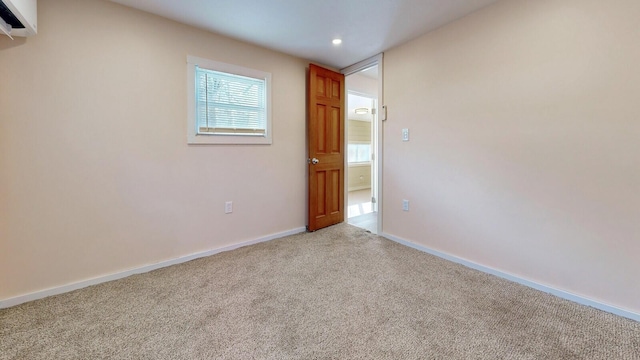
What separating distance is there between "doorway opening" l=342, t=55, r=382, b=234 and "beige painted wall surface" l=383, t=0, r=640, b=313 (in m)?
0.70

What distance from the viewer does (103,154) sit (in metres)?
2.03

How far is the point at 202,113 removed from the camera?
2520mm

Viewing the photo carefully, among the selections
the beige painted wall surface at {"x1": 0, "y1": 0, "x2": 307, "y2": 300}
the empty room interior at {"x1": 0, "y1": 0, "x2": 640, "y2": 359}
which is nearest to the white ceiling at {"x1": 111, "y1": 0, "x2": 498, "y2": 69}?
the empty room interior at {"x1": 0, "y1": 0, "x2": 640, "y2": 359}

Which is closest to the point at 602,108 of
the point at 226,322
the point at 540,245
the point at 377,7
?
the point at 540,245

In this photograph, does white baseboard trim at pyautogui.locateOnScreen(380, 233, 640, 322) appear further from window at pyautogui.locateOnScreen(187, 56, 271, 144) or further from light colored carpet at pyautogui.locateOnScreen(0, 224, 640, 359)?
window at pyautogui.locateOnScreen(187, 56, 271, 144)

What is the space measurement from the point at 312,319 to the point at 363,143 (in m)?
6.24

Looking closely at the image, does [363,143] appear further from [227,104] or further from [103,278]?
[103,278]

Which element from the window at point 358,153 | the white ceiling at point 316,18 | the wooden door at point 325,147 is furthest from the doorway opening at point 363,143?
the white ceiling at point 316,18

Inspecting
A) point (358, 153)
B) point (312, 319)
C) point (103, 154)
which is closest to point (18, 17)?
point (103, 154)

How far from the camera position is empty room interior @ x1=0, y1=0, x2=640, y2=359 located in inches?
62.8

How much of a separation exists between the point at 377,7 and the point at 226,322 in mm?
2589

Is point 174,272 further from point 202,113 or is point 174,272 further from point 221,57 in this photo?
point 221,57

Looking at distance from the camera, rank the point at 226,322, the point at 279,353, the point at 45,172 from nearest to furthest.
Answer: the point at 279,353 → the point at 226,322 → the point at 45,172

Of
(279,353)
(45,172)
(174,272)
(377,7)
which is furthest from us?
(174,272)
